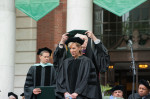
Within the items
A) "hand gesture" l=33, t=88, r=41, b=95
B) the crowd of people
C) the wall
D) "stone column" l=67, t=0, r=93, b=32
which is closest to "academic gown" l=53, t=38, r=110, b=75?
the crowd of people

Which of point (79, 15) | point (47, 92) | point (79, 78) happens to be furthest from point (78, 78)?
point (79, 15)

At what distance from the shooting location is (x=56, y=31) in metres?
14.6

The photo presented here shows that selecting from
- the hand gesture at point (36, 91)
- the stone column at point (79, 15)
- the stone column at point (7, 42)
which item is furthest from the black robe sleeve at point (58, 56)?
the stone column at point (7, 42)

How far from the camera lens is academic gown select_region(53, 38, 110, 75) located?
264 inches

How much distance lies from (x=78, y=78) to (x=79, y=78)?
0.06ft

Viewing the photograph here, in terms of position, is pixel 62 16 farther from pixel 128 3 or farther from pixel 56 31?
pixel 128 3

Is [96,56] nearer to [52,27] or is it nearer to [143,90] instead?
[143,90]

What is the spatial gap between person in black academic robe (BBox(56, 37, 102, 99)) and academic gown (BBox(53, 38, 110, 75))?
0.37 metres

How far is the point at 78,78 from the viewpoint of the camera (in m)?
6.23

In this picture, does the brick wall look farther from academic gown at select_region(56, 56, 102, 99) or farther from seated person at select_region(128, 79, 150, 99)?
academic gown at select_region(56, 56, 102, 99)

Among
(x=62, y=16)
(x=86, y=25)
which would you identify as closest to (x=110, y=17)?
(x=62, y=16)

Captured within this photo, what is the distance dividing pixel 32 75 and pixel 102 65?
90.3 inches

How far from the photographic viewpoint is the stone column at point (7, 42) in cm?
1246

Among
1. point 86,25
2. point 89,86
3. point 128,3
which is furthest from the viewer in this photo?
point 86,25
